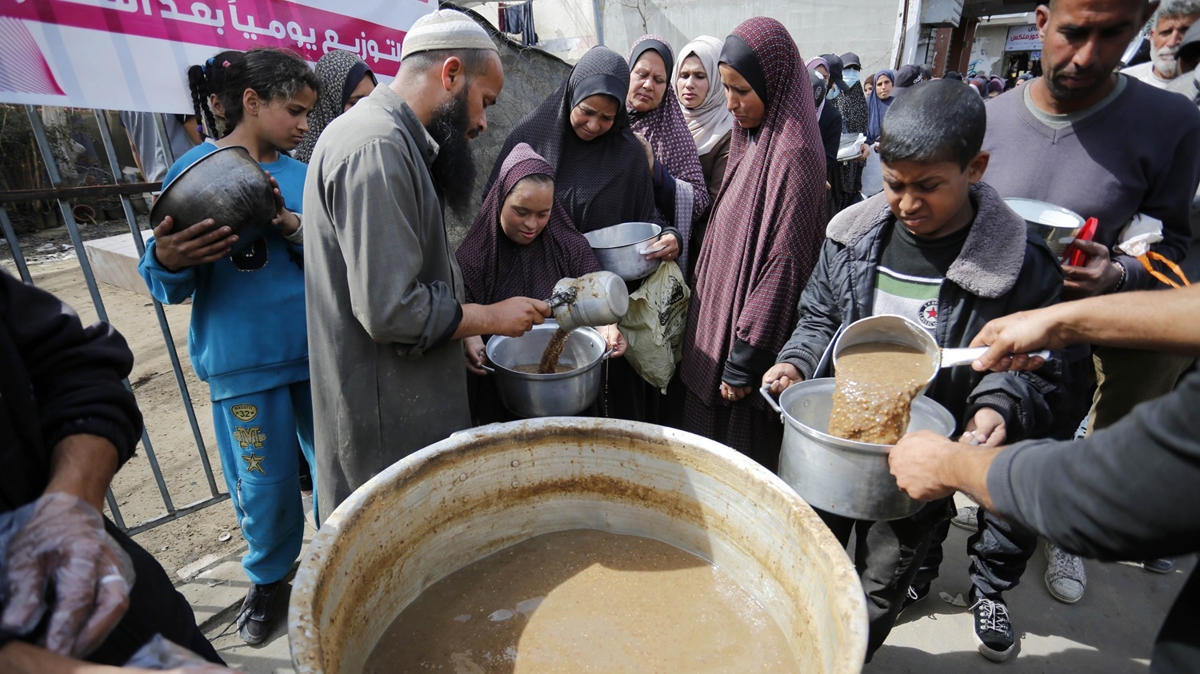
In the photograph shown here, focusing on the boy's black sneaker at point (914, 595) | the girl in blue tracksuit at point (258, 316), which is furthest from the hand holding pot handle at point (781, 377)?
the girl in blue tracksuit at point (258, 316)

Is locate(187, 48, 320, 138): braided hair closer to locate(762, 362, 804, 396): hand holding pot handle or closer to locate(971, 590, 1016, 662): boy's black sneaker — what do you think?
locate(762, 362, 804, 396): hand holding pot handle

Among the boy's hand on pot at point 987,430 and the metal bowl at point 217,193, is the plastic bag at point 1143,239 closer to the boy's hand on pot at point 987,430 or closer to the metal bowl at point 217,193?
the boy's hand on pot at point 987,430

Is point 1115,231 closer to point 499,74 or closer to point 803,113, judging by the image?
point 803,113

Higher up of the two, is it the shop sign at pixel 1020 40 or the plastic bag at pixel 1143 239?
the shop sign at pixel 1020 40

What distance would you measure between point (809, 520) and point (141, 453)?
13.2 feet

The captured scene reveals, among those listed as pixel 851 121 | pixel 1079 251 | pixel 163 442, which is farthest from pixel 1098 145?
pixel 851 121

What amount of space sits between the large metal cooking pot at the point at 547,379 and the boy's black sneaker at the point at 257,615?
1.25 metres

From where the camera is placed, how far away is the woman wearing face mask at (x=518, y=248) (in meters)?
2.47

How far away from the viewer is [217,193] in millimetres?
1862

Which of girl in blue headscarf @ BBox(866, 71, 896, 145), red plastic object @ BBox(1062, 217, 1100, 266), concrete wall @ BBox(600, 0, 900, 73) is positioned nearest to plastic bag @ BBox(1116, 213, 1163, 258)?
red plastic object @ BBox(1062, 217, 1100, 266)

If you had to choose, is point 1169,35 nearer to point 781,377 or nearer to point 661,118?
point 661,118

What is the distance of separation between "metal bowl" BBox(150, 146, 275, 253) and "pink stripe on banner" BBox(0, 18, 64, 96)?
2.25 ft

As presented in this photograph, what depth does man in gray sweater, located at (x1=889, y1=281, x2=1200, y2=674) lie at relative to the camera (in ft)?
2.50

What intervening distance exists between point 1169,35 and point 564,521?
388cm
